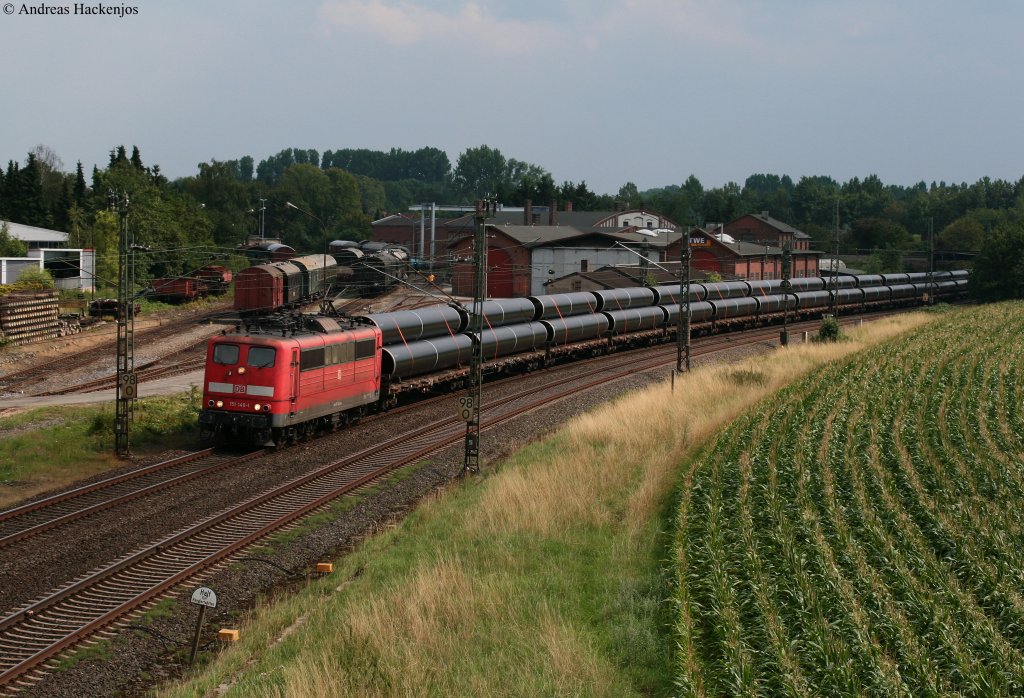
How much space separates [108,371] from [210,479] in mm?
23647

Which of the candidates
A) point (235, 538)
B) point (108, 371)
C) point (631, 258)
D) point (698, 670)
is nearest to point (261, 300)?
point (108, 371)

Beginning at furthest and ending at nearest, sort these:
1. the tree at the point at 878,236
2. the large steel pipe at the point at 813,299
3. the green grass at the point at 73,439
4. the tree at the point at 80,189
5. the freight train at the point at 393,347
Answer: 1. the tree at the point at 878,236
2. the tree at the point at 80,189
3. the large steel pipe at the point at 813,299
4. the freight train at the point at 393,347
5. the green grass at the point at 73,439

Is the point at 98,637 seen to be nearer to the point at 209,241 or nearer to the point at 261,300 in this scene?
the point at 261,300

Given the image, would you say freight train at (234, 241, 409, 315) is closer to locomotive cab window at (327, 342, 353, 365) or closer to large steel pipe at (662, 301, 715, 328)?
large steel pipe at (662, 301, 715, 328)

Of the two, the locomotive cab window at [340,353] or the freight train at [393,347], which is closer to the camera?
the freight train at [393,347]

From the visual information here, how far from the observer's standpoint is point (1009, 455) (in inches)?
987

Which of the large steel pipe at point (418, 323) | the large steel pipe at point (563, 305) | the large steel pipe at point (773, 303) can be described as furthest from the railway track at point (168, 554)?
the large steel pipe at point (773, 303)

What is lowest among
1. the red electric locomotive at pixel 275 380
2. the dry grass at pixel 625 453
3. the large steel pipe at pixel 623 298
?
A: the dry grass at pixel 625 453

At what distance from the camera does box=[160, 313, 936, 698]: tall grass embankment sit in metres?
13.0

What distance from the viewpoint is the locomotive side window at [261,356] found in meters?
27.6

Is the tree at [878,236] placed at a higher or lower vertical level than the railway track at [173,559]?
higher

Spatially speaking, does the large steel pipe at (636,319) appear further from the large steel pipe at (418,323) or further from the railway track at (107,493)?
the railway track at (107,493)

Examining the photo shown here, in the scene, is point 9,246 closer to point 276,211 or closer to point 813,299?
point 813,299

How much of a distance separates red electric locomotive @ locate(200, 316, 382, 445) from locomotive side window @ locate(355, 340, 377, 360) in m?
0.81
